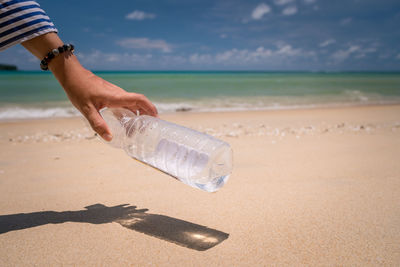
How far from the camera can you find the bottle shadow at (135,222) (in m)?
1.42

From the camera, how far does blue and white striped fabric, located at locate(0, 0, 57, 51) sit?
105cm

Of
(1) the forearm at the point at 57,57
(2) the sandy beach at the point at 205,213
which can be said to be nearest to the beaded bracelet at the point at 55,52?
(1) the forearm at the point at 57,57

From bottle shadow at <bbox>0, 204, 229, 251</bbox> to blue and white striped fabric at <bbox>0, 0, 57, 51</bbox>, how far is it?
0.96 metres

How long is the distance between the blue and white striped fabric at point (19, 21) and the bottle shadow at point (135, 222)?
0.96m

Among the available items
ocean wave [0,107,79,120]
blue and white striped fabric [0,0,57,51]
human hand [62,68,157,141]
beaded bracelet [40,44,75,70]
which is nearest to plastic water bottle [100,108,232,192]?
human hand [62,68,157,141]

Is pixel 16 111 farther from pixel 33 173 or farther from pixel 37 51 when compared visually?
pixel 37 51

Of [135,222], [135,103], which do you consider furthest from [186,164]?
[135,103]

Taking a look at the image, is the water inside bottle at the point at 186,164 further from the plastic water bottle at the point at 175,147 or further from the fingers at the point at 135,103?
the fingers at the point at 135,103

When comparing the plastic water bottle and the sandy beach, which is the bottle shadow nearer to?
the sandy beach

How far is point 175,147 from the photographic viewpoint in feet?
6.14

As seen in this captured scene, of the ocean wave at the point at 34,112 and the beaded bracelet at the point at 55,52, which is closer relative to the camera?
the beaded bracelet at the point at 55,52

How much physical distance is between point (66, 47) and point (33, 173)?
164 cm

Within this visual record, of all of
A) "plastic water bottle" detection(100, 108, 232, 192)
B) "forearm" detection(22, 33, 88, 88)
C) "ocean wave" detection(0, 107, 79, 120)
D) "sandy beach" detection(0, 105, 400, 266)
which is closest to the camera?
"forearm" detection(22, 33, 88, 88)

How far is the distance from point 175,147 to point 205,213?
18.1 inches
